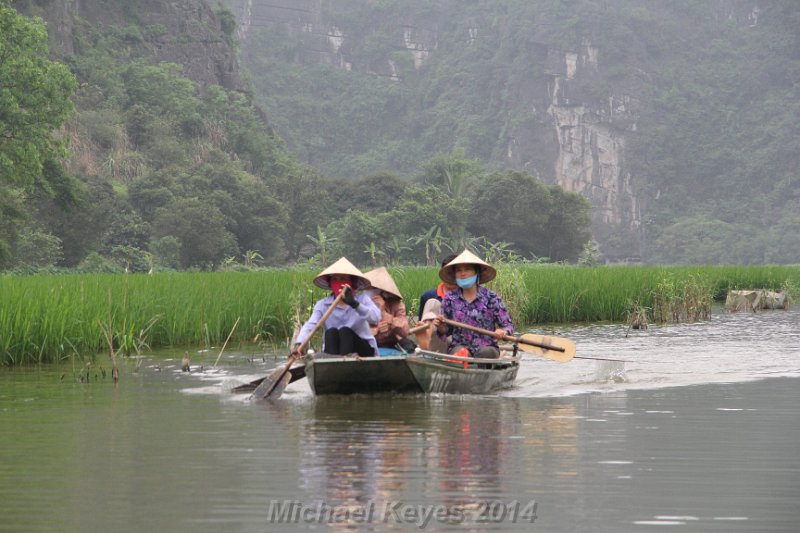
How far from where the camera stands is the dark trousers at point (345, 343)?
10023mm

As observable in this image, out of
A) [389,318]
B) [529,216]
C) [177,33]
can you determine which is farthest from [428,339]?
[177,33]

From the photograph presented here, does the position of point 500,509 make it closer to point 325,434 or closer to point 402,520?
point 402,520

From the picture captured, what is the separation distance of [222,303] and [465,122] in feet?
385

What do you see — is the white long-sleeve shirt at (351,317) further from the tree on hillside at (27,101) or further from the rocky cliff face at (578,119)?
the rocky cliff face at (578,119)

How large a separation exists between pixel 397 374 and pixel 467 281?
3.81 feet

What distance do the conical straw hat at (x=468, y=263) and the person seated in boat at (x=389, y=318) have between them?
43 centimetres

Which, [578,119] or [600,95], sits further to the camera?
[600,95]

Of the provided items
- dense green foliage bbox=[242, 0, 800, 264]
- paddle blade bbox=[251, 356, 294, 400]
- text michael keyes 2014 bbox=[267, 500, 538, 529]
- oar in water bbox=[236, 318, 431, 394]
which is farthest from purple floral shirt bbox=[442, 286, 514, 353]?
dense green foliage bbox=[242, 0, 800, 264]

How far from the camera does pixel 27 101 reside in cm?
2753

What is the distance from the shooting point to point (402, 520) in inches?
209

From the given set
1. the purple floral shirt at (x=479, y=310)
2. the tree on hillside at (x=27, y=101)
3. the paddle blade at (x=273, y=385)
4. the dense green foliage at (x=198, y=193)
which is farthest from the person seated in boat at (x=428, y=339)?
the dense green foliage at (x=198, y=193)

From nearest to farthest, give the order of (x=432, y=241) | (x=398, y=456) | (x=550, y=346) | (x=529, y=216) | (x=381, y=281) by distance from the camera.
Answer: (x=398, y=456), (x=381, y=281), (x=550, y=346), (x=432, y=241), (x=529, y=216)

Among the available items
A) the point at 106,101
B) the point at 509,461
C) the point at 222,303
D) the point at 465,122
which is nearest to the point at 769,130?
the point at 465,122

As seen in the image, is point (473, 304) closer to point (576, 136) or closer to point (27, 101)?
point (27, 101)
